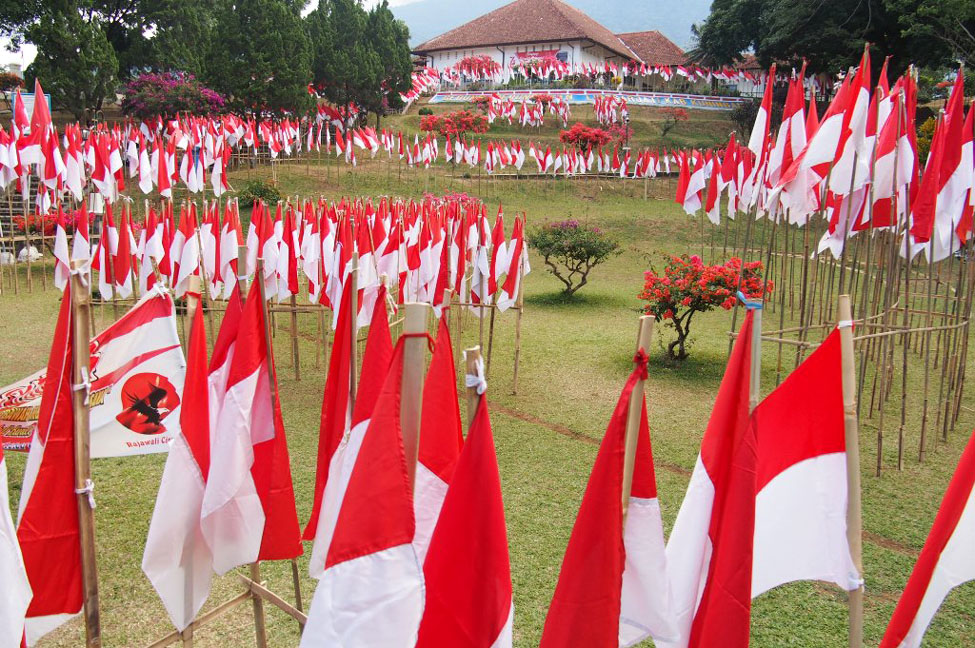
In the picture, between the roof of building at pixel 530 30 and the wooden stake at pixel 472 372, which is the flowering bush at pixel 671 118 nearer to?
the roof of building at pixel 530 30

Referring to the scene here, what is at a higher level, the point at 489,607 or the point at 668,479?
the point at 489,607

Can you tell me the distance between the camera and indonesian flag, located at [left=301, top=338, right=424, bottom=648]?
7.01ft

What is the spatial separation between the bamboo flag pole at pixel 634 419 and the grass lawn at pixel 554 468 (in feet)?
5.42

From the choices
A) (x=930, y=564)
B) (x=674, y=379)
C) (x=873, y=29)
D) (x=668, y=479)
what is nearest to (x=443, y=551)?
(x=930, y=564)

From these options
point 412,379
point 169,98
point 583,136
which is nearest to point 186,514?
point 412,379

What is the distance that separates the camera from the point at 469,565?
2.26 metres

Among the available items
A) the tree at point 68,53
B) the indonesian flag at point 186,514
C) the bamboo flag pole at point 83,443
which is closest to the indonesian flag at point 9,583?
the bamboo flag pole at point 83,443

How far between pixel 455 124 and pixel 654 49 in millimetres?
31846

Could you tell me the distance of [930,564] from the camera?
2260 mm

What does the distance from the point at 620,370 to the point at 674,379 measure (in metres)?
0.64

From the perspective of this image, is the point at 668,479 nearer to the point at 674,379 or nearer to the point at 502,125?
the point at 674,379

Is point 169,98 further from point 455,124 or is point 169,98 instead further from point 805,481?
point 805,481

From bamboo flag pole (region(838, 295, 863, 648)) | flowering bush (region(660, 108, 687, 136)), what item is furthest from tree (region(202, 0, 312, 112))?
bamboo flag pole (region(838, 295, 863, 648))

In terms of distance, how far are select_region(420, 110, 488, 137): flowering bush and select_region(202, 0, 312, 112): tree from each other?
533 centimetres
